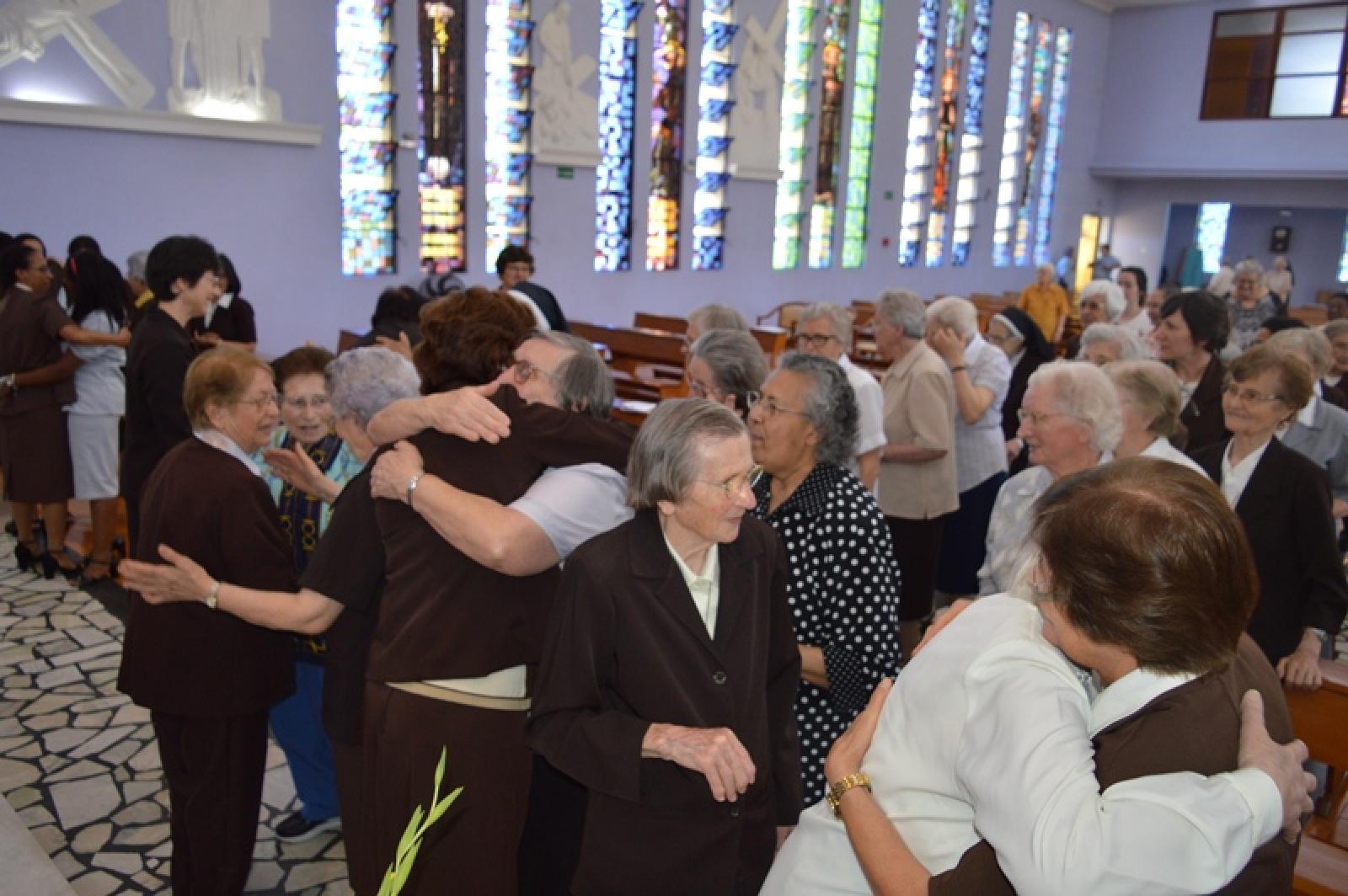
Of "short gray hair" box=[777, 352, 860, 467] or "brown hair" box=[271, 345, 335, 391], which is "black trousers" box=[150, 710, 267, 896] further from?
"short gray hair" box=[777, 352, 860, 467]

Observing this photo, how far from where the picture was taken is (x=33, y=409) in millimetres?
4816

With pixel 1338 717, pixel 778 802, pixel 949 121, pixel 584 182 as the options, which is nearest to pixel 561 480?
pixel 778 802

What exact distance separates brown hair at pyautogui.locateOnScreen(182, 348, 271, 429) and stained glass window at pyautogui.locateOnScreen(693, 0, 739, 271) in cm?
1021

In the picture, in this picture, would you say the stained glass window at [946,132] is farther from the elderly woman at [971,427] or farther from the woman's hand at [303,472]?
the woman's hand at [303,472]

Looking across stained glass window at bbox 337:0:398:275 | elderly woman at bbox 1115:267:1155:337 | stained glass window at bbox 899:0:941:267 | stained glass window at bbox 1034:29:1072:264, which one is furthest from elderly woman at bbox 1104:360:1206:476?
stained glass window at bbox 1034:29:1072:264

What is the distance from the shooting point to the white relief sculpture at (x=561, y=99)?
33.2 ft

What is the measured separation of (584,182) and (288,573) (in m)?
9.15

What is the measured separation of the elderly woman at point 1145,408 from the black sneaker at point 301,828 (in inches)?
100

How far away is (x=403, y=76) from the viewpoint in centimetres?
909

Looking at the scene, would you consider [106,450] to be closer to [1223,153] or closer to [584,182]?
[584,182]

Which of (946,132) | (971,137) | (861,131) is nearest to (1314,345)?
(861,131)

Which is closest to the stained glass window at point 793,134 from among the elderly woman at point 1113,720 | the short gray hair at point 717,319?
the short gray hair at point 717,319

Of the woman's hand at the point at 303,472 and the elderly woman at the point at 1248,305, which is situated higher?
the elderly woman at the point at 1248,305

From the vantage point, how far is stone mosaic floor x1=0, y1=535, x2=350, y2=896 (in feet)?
9.29
